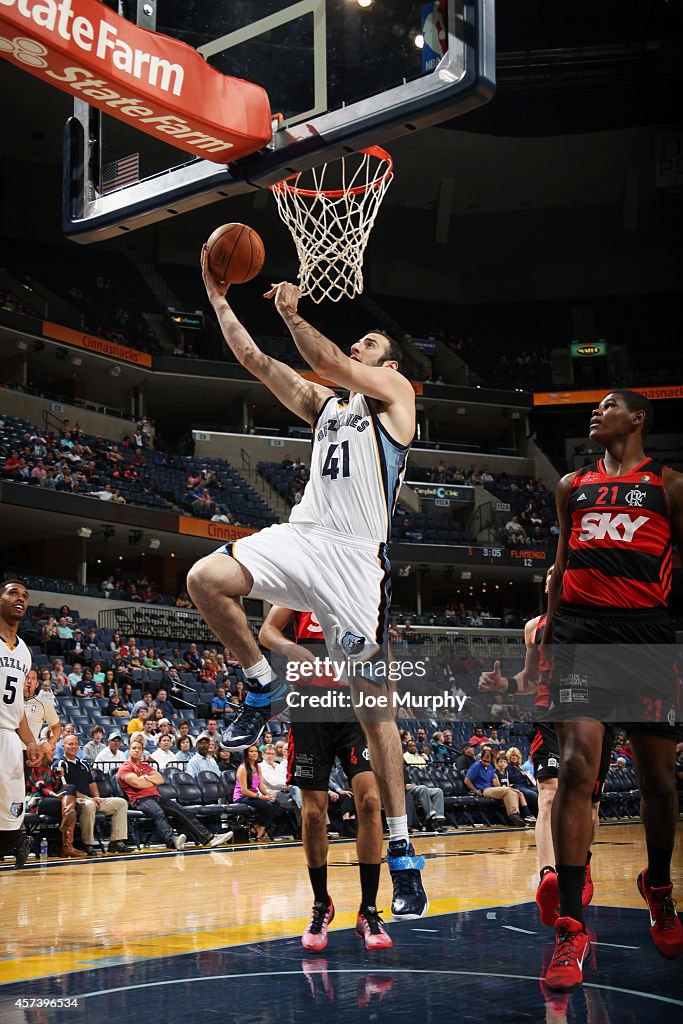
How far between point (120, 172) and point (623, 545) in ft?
10.6

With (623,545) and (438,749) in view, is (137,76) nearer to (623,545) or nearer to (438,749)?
(623,545)

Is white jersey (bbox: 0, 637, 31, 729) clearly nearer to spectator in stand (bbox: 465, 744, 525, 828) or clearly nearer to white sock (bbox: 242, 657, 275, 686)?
white sock (bbox: 242, 657, 275, 686)

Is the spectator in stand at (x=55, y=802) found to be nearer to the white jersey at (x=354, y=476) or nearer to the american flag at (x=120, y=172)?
the american flag at (x=120, y=172)

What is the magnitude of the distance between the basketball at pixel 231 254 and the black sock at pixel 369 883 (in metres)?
2.80

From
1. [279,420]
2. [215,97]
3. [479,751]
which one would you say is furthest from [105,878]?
[279,420]

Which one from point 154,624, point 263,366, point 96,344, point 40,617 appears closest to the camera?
point 263,366

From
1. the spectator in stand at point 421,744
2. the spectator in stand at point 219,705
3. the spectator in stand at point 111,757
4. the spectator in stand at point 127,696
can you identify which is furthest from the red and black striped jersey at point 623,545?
the spectator in stand at point 219,705

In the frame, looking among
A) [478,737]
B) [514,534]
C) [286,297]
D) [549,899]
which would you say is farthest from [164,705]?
[514,534]

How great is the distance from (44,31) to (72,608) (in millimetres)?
18466

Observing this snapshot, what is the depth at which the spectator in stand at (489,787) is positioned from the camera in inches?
571

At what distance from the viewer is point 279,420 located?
32.3 m

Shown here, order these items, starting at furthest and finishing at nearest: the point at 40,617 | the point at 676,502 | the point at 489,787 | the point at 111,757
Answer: the point at 40,617
the point at 489,787
the point at 111,757
the point at 676,502

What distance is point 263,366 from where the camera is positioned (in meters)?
4.32

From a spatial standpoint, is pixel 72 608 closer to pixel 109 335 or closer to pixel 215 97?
pixel 109 335
